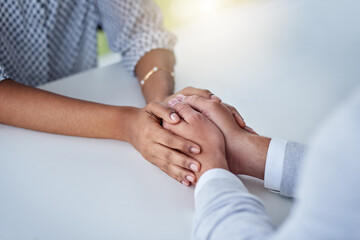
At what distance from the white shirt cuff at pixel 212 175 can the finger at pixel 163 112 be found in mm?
143

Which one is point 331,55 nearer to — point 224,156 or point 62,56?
point 224,156

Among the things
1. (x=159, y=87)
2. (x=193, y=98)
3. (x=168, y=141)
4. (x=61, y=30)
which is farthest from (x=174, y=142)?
(x=61, y=30)

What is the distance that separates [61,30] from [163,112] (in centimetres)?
55

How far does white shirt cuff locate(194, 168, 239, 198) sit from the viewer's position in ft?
1.77

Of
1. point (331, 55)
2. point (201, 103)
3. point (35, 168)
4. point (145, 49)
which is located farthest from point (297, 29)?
point (35, 168)

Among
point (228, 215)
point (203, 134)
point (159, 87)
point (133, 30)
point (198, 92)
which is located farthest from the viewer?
point (133, 30)

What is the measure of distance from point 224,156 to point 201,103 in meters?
0.13

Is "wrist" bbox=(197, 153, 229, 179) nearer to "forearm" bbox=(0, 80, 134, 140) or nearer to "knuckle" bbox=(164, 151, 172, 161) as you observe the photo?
"knuckle" bbox=(164, 151, 172, 161)

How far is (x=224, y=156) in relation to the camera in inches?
24.6

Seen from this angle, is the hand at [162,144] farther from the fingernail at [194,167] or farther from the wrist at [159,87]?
the wrist at [159,87]

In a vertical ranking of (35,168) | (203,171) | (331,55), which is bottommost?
(35,168)

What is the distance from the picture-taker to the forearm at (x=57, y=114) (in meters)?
0.76

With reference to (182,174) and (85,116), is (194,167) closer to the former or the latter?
(182,174)

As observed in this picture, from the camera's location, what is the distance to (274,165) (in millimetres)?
623
